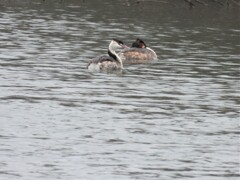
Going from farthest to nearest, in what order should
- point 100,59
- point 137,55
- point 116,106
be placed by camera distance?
point 137,55
point 100,59
point 116,106

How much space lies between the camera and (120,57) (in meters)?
34.1

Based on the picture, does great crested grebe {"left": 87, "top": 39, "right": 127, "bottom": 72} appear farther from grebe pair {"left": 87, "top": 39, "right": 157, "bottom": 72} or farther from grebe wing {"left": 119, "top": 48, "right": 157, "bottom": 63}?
grebe wing {"left": 119, "top": 48, "right": 157, "bottom": 63}

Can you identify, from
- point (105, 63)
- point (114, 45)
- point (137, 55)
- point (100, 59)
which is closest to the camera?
point (100, 59)

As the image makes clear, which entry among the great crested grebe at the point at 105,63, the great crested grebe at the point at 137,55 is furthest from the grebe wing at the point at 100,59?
the great crested grebe at the point at 137,55

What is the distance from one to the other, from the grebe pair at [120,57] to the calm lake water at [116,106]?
0.39m

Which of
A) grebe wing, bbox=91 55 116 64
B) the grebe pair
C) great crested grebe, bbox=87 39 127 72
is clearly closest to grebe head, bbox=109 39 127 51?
the grebe pair

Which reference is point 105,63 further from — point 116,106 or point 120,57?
point 116,106

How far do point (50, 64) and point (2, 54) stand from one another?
282cm

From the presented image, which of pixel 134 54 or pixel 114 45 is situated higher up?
pixel 114 45

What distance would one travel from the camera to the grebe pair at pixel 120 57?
1175 inches

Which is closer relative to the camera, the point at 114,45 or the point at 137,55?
the point at 114,45

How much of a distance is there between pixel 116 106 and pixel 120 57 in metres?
11.5

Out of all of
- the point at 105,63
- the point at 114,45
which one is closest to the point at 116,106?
the point at 105,63

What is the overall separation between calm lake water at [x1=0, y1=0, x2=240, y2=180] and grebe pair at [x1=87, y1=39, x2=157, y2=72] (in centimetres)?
39
